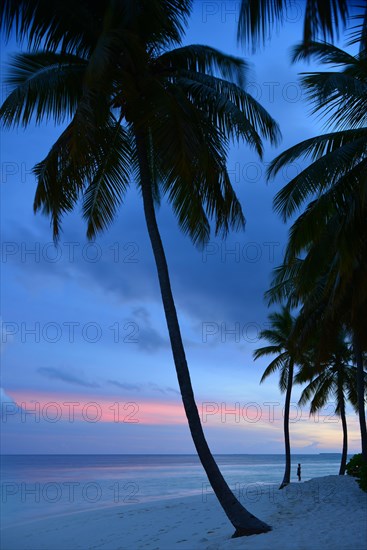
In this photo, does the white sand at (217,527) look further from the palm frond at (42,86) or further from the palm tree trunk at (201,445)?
the palm frond at (42,86)

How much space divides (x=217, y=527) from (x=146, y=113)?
987 cm

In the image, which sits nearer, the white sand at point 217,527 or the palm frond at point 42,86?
the white sand at point 217,527

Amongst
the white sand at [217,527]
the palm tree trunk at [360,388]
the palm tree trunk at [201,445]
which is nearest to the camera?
the white sand at [217,527]

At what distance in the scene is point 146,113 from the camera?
1065 centimetres

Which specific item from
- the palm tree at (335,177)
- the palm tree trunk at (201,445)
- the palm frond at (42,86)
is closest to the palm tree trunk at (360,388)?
the palm tree at (335,177)

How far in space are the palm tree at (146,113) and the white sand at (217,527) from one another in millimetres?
1039

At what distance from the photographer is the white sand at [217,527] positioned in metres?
9.26

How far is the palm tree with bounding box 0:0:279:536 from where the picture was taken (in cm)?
1011

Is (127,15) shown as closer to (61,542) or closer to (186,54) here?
(186,54)

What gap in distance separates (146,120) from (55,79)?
2.07 metres

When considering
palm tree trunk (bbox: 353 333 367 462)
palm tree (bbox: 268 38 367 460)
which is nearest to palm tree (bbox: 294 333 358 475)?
palm tree trunk (bbox: 353 333 367 462)

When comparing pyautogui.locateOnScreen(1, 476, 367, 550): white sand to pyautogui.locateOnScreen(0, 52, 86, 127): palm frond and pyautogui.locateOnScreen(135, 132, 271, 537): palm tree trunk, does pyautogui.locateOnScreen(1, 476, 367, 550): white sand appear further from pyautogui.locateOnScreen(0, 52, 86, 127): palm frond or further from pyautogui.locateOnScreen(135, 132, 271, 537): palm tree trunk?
pyautogui.locateOnScreen(0, 52, 86, 127): palm frond

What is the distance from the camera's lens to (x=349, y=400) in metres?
31.7

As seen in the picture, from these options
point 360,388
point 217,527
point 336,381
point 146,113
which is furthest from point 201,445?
point 336,381
